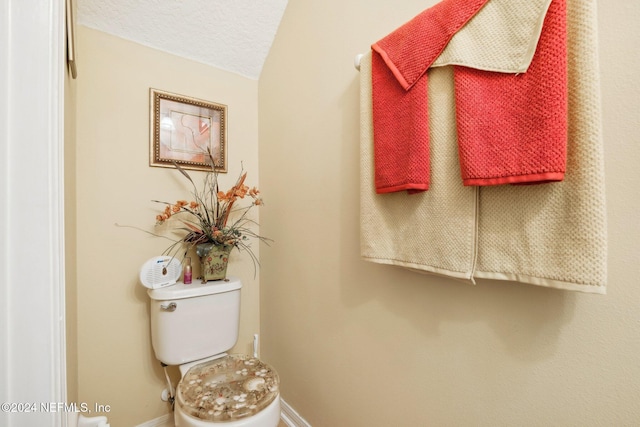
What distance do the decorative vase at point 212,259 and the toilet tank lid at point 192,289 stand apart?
0.04 meters

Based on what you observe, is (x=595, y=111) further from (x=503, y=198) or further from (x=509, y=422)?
(x=509, y=422)

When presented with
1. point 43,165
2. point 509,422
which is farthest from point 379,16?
point 509,422

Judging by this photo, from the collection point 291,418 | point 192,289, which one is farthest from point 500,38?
point 291,418

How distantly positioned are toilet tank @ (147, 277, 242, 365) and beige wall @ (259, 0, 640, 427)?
0.28 metres

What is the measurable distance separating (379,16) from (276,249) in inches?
43.2

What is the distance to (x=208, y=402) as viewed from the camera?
87 cm

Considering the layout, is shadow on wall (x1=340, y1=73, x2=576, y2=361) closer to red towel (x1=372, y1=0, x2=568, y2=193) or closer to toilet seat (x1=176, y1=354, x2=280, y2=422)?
red towel (x1=372, y1=0, x2=568, y2=193)

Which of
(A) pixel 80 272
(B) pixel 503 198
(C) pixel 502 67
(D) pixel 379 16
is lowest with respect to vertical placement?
(A) pixel 80 272

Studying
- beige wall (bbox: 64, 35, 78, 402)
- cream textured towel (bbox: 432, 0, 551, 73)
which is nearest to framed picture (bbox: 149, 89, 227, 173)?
beige wall (bbox: 64, 35, 78, 402)

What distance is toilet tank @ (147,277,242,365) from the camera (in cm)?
112

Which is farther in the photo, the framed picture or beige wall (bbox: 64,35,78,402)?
the framed picture

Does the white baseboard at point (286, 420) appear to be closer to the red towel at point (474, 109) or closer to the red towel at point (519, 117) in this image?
the red towel at point (474, 109)

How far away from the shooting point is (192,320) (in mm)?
1159

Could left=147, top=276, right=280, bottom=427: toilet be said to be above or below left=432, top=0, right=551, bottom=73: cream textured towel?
below
